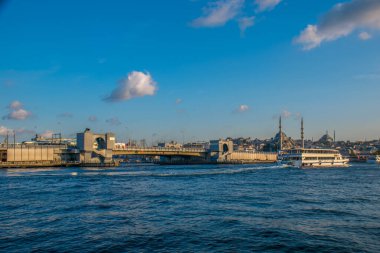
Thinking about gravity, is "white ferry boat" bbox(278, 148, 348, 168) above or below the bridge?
below

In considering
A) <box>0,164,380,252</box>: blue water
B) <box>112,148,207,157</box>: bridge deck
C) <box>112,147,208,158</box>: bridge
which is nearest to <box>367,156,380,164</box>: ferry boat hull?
<box>112,147,208,158</box>: bridge

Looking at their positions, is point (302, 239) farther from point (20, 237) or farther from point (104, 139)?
point (104, 139)

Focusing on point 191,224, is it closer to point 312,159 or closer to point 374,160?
point 312,159

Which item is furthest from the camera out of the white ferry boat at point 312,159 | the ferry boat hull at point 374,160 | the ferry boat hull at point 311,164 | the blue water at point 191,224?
the ferry boat hull at point 374,160

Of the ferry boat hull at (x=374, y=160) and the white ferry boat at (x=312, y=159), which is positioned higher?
the white ferry boat at (x=312, y=159)

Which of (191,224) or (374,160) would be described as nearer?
(191,224)

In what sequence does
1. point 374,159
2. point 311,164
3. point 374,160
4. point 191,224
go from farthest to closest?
point 374,159
point 374,160
point 311,164
point 191,224

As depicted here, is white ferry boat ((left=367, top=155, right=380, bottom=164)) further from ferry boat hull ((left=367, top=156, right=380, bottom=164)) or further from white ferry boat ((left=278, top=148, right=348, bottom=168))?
white ferry boat ((left=278, top=148, right=348, bottom=168))

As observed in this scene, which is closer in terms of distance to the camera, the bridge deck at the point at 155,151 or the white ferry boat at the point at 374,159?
the bridge deck at the point at 155,151

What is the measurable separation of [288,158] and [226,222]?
3324 inches

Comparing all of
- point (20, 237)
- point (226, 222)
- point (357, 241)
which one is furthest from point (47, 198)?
point (357, 241)

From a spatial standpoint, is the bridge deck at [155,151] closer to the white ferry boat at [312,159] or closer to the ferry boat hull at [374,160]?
the white ferry boat at [312,159]

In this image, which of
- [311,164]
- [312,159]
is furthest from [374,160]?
[311,164]

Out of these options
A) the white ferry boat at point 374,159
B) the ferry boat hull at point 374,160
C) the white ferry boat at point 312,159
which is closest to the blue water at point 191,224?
the white ferry boat at point 312,159
